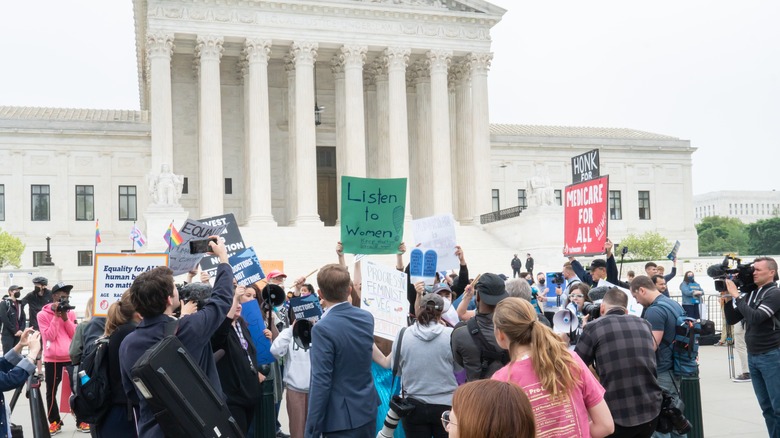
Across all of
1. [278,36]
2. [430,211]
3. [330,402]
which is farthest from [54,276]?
[330,402]

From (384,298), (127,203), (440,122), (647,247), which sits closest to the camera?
(384,298)

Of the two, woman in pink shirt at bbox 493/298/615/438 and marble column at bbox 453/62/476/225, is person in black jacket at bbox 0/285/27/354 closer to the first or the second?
woman in pink shirt at bbox 493/298/615/438

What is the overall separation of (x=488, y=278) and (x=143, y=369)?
114 inches

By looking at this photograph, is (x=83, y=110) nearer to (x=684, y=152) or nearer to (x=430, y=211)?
(x=430, y=211)

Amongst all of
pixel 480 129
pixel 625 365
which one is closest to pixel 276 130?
pixel 480 129

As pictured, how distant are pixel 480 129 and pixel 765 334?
39.2 m

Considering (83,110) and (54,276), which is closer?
(54,276)

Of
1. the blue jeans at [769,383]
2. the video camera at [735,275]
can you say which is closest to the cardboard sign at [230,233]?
the video camera at [735,275]

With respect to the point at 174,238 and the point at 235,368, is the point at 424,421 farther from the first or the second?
the point at 174,238

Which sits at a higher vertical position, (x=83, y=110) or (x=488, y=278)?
(x=83, y=110)

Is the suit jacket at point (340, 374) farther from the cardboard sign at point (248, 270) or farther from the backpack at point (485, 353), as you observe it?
the cardboard sign at point (248, 270)

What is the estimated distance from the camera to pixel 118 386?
5.95 m

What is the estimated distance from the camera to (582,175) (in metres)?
16.7

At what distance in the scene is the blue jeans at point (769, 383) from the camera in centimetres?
799
